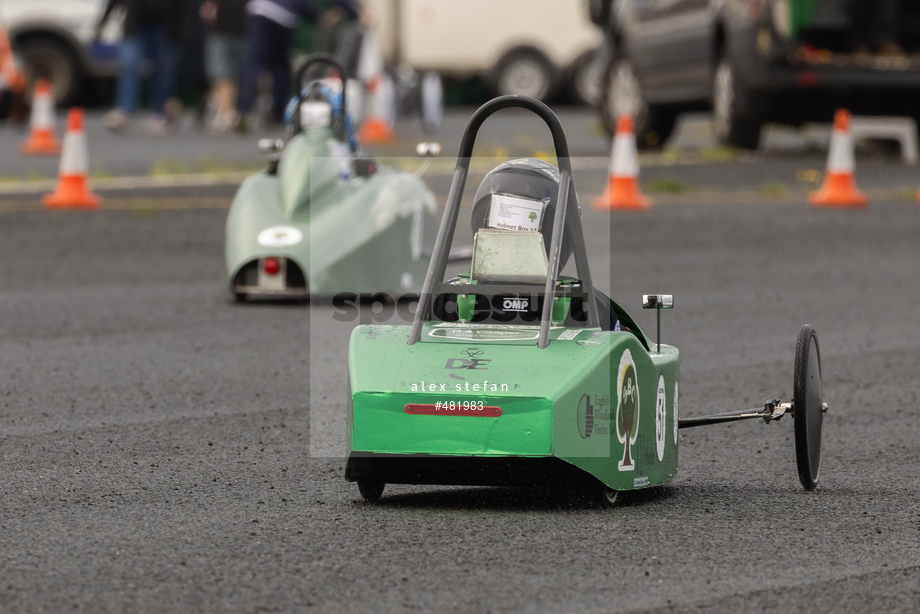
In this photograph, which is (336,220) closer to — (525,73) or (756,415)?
(756,415)

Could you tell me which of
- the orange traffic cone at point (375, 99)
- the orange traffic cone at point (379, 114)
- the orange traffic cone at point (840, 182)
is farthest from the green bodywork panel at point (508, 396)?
the orange traffic cone at point (379, 114)

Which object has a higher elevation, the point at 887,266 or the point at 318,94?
the point at 318,94

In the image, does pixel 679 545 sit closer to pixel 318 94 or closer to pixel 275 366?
pixel 275 366

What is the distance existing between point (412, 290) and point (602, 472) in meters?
5.05

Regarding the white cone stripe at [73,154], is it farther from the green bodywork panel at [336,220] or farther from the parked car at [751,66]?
the parked car at [751,66]

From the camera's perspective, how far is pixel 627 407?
4953 mm

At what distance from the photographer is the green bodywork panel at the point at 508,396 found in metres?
4.68

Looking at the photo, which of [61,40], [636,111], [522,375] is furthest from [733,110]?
[522,375]

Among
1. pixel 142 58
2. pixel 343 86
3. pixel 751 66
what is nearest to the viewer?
pixel 343 86

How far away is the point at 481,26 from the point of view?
26.4 meters

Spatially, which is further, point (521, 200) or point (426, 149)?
point (426, 149)

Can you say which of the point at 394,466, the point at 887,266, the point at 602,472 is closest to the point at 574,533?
the point at 602,472

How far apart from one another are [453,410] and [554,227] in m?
0.78

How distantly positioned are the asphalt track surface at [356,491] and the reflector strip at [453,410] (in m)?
0.33
